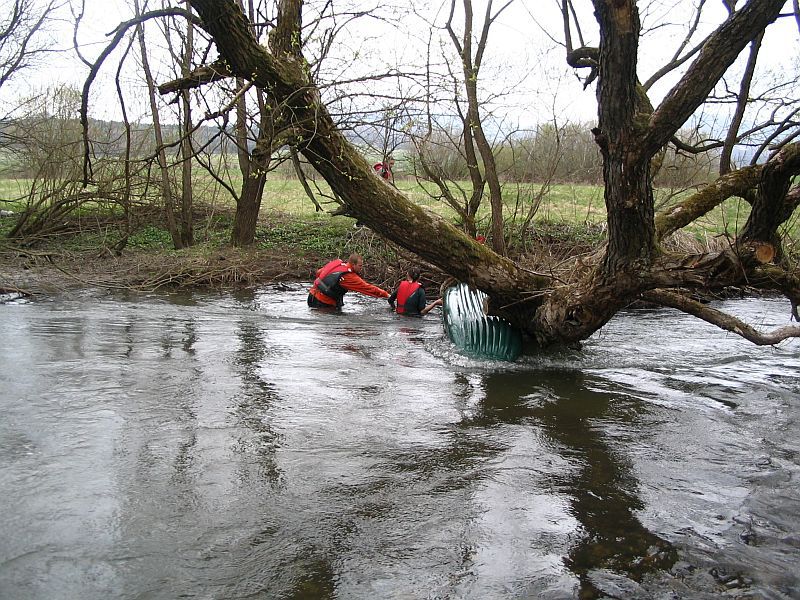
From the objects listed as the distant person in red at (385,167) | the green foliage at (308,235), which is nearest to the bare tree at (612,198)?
the distant person in red at (385,167)

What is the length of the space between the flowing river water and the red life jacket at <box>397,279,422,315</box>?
2.62 meters

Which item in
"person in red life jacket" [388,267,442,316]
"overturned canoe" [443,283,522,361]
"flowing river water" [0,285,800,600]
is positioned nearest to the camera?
"flowing river water" [0,285,800,600]

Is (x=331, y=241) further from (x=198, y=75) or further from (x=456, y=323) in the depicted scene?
(x=198, y=75)

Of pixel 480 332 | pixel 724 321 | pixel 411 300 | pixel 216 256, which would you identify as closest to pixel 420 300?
pixel 411 300

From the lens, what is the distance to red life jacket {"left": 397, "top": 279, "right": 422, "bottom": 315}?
11.6m

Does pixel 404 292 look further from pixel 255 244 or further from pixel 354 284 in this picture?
pixel 255 244

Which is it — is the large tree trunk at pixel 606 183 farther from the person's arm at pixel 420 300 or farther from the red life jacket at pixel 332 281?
the red life jacket at pixel 332 281

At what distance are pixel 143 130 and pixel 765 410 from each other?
44.9ft

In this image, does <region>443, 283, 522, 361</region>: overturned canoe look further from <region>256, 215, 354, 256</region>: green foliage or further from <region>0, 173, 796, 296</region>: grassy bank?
<region>256, 215, 354, 256</region>: green foliage

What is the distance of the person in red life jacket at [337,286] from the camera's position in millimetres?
11680

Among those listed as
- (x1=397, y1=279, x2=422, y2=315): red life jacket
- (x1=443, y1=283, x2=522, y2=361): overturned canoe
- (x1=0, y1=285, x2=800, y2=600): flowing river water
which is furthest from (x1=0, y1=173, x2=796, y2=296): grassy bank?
(x1=0, y1=285, x2=800, y2=600): flowing river water

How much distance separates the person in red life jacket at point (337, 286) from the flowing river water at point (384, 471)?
268cm

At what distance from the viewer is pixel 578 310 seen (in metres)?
7.96

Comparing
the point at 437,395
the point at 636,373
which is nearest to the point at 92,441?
the point at 437,395
